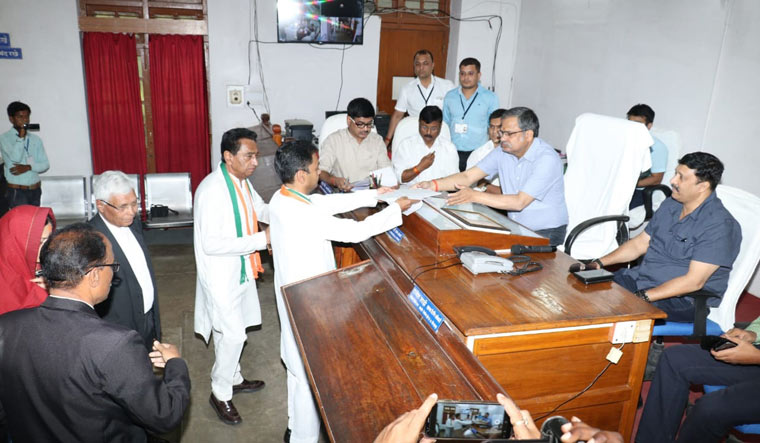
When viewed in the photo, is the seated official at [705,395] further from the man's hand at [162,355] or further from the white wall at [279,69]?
the white wall at [279,69]

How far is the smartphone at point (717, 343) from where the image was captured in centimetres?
237

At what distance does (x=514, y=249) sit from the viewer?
8.45 feet

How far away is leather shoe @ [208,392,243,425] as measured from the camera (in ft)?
10.2

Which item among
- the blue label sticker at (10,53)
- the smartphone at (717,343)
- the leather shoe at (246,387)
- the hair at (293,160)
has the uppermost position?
the blue label sticker at (10,53)

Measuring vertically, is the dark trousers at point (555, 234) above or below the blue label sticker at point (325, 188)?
below

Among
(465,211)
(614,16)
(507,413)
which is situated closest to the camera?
(507,413)

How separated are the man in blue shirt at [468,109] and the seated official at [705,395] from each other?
301 centimetres

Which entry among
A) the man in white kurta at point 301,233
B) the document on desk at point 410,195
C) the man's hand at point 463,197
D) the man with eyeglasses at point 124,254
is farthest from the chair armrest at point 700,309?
the man with eyeglasses at point 124,254

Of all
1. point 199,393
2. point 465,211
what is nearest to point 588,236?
point 465,211

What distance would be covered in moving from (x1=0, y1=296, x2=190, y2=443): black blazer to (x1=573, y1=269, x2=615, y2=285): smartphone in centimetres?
178

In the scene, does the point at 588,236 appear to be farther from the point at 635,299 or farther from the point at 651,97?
the point at 651,97

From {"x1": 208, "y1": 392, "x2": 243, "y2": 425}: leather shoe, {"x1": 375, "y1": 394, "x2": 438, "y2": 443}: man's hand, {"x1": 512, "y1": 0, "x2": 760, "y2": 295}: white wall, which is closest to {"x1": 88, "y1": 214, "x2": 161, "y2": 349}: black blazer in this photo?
{"x1": 208, "y1": 392, "x2": 243, "y2": 425}: leather shoe

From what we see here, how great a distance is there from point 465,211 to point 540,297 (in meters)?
0.80

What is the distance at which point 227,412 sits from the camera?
10.3 ft
